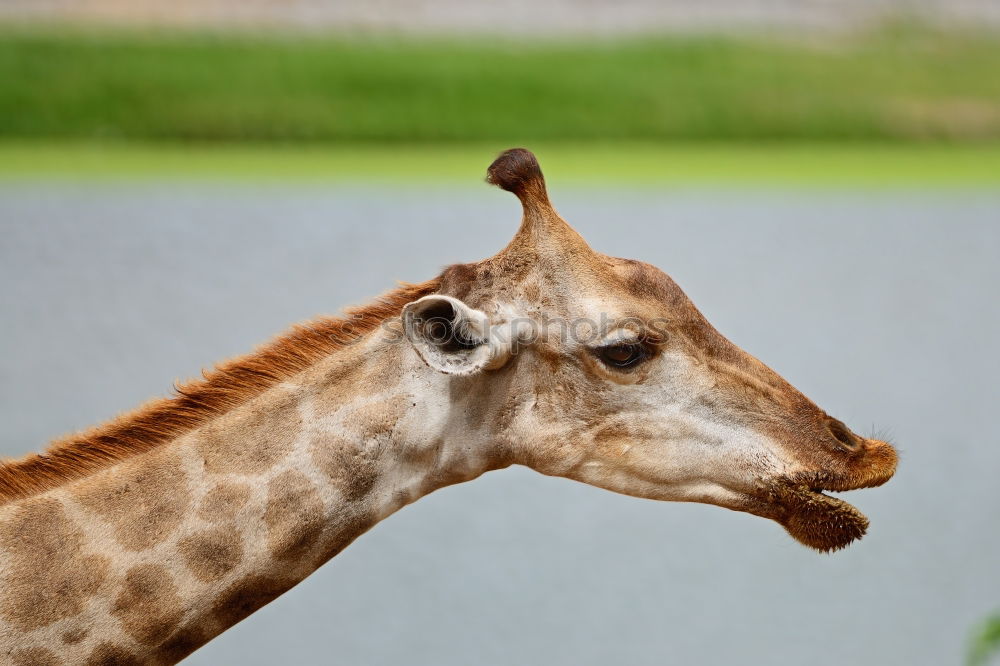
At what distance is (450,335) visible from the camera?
203 inches

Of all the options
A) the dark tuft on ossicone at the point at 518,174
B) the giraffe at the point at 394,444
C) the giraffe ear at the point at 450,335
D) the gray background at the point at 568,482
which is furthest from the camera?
the gray background at the point at 568,482

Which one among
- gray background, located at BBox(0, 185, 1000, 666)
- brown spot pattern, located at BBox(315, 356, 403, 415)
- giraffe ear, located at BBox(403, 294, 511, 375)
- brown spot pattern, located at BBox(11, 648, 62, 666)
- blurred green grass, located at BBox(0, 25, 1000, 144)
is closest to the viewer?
brown spot pattern, located at BBox(11, 648, 62, 666)

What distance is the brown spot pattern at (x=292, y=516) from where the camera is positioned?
507 cm

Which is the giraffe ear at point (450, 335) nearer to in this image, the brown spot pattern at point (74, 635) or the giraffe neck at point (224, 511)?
the giraffe neck at point (224, 511)

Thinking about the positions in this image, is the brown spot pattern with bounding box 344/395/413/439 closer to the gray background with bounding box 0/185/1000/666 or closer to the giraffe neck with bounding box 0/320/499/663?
the giraffe neck with bounding box 0/320/499/663

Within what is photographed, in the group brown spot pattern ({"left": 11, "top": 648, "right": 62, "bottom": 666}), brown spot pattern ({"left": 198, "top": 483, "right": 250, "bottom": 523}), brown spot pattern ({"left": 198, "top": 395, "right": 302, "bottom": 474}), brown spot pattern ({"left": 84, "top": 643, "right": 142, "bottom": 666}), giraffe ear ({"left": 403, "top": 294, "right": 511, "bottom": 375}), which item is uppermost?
giraffe ear ({"left": 403, "top": 294, "right": 511, "bottom": 375})

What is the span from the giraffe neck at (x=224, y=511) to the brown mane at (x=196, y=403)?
2.4 inches

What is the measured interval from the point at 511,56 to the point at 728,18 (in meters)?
11.0

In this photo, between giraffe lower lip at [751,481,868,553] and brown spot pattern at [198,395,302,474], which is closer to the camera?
brown spot pattern at [198,395,302,474]

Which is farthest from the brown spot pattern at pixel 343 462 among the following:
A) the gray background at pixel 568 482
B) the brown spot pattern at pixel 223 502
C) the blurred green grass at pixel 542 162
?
the blurred green grass at pixel 542 162

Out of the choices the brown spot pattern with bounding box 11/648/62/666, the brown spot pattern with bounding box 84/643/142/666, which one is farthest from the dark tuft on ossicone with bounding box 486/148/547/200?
the brown spot pattern with bounding box 11/648/62/666

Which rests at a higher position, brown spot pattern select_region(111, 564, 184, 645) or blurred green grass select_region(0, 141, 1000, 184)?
blurred green grass select_region(0, 141, 1000, 184)

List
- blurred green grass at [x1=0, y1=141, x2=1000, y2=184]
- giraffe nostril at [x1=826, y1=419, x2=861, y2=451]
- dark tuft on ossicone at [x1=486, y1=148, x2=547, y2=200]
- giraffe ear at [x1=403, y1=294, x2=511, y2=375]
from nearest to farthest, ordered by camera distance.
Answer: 1. giraffe ear at [x1=403, y1=294, x2=511, y2=375]
2. giraffe nostril at [x1=826, y1=419, x2=861, y2=451]
3. dark tuft on ossicone at [x1=486, y1=148, x2=547, y2=200]
4. blurred green grass at [x1=0, y1=141, x2=1000, y2=184]

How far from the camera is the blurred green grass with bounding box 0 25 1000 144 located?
1168 inches
